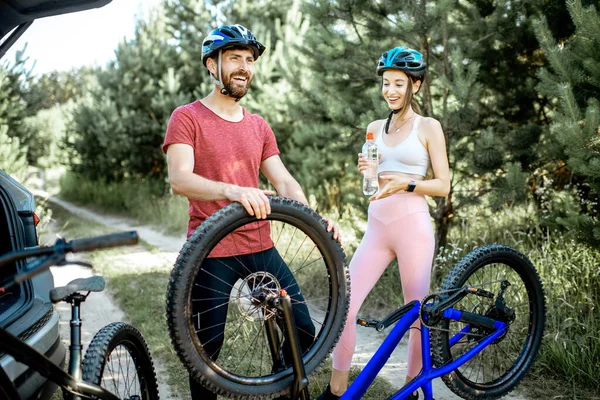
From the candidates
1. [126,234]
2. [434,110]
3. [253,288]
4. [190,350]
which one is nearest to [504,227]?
[434,110]

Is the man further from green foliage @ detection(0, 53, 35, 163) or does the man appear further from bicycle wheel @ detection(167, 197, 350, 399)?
green foliage @ detection(0, 53, 35, 163)

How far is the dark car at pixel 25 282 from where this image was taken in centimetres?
214

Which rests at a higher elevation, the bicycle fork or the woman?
the woman

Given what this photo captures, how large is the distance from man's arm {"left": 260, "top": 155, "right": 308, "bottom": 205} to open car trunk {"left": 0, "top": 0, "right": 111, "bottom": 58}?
1340 millimetres

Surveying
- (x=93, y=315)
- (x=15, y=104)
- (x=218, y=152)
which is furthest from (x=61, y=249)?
(x=15, y=104)

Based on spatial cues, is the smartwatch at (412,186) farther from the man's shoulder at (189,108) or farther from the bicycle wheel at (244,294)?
the man's shoulder at (189,108)

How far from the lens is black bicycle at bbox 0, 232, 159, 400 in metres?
1.48

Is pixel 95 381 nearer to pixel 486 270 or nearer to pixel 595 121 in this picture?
pixel 486 270

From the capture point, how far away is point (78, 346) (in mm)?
2016

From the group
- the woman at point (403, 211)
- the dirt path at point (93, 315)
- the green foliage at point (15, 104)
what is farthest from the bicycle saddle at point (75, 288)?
the green foliage at point (15, 104)

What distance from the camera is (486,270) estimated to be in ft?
12.3

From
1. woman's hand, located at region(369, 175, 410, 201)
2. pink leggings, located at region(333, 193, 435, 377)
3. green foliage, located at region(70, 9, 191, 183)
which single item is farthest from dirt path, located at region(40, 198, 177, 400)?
green foliage, located at region(70, 9, 191, 183)

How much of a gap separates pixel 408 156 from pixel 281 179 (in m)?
0.71

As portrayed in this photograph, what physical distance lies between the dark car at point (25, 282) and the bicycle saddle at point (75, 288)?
10.6 inches
